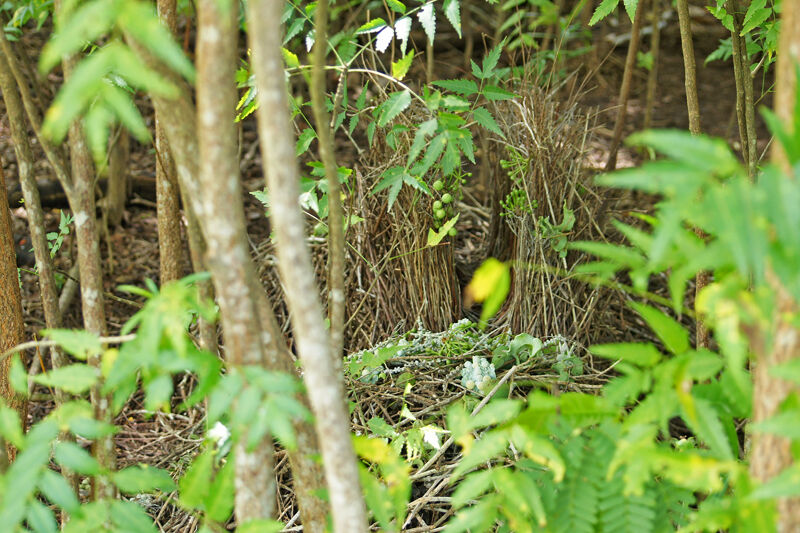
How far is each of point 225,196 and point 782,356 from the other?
76cm

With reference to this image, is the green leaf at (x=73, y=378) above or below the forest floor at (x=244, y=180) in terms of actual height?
below

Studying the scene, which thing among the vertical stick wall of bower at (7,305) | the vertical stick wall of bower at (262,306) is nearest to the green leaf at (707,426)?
the vertical stick wall of bower at (262,306)

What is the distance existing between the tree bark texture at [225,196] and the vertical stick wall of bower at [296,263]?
0.06 meters

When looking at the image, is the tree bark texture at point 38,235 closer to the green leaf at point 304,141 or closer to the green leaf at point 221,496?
the green leaf at point 304,141

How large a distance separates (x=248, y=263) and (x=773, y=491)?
736 millimetres

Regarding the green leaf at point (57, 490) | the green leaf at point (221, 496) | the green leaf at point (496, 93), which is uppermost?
the green leaf at point (496, 93)

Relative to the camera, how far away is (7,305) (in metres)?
1.87

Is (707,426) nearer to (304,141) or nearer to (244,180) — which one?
(304,141)

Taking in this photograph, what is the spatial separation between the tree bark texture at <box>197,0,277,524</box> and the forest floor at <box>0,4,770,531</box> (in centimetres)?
93

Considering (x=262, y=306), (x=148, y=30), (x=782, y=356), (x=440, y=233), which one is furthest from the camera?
(x=440, y=233)

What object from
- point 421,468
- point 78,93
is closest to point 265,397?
point 78,93

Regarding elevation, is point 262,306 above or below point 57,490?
above

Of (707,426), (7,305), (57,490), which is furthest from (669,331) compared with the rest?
(7,305)

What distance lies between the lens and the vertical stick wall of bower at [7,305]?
1.86 metres
